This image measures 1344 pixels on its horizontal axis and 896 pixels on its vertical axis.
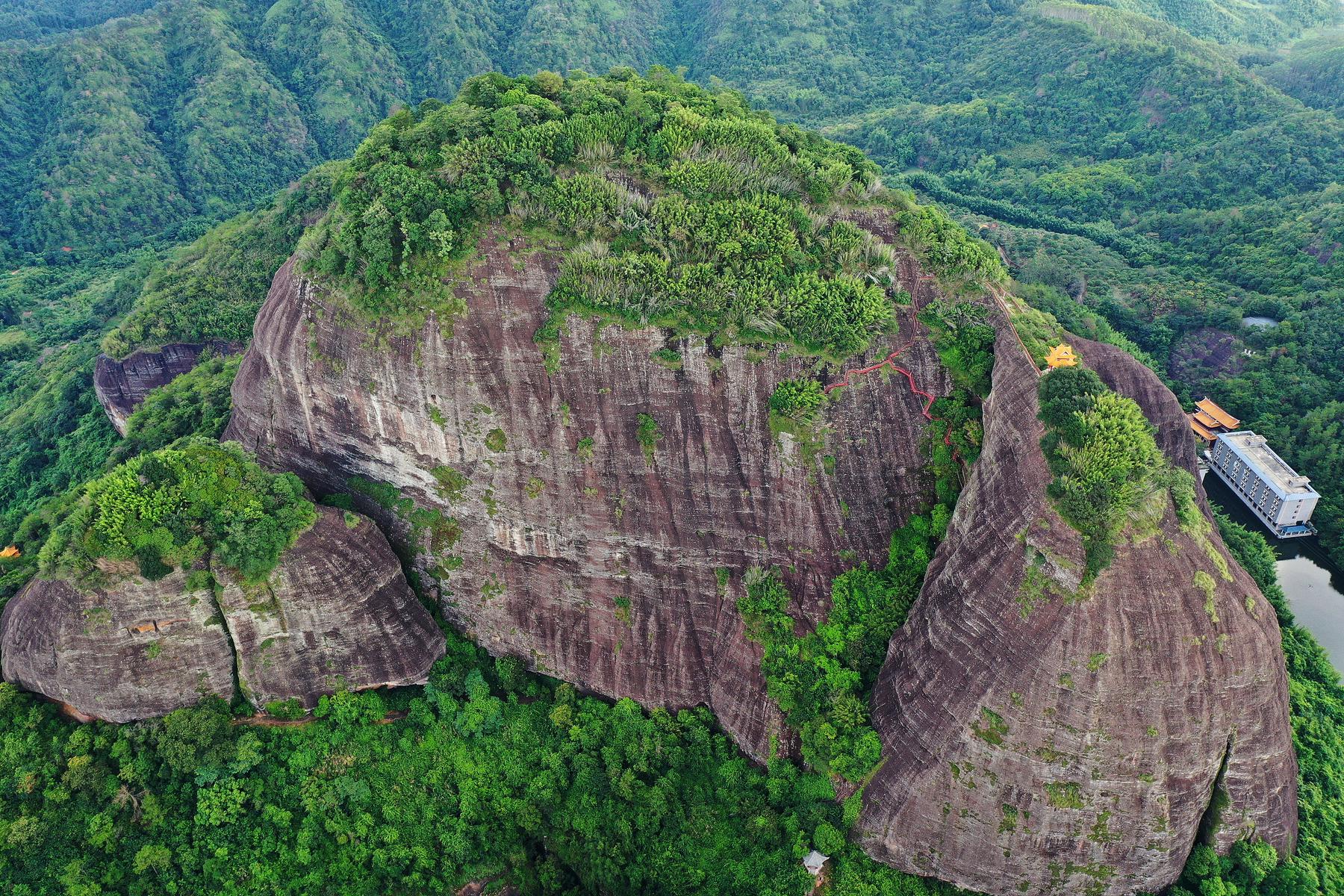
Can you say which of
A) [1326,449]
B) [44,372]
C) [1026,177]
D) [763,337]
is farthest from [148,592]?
[1026,177]

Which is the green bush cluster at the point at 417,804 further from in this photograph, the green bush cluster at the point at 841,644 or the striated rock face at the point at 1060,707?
the striated rock face at the point at 1060,707

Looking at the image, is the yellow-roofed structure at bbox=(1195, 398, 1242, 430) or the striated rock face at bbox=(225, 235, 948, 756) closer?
the striated rock face at bbox=(225, 235, 948, 756)

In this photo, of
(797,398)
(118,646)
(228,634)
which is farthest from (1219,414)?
(118,646)

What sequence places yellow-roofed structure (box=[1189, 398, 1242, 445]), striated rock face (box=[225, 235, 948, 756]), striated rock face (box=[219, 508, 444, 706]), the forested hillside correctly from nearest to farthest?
1. striated rock face (box=[225, 235, 948, 756])
2. striated rock face (box=[219, 508, 444, 706])
3. yellow-roofed structure (box=[1189, 398, 1242, 445])
4. the forested hillside

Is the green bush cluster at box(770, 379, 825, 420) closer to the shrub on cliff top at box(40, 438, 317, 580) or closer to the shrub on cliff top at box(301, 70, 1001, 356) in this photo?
the shrub on cliff top at box(301, 70, 1001, 356)

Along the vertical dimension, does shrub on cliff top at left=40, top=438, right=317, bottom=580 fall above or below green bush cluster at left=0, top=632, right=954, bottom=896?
above

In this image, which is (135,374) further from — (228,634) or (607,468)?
(607,468)

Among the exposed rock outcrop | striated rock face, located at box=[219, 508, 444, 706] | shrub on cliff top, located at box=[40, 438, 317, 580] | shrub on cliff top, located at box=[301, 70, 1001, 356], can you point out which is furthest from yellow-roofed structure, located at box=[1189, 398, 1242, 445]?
shrub on cliff top, located at box=[40, 438, 317, 580]
